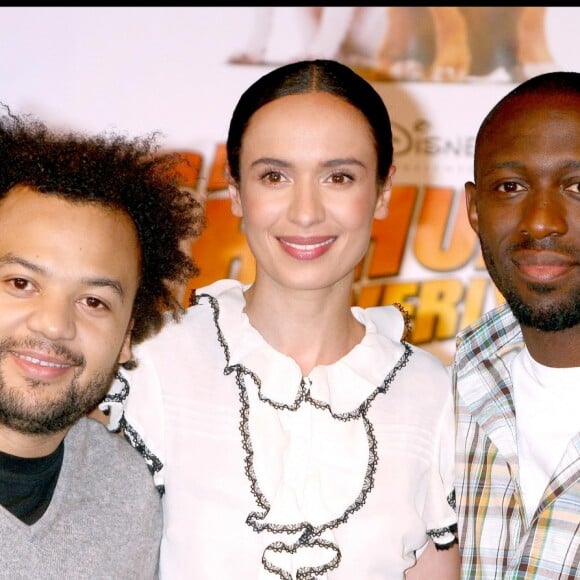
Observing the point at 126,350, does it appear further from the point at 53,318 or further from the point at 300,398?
the point at 300,398

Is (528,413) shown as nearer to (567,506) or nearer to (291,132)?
(567,506)

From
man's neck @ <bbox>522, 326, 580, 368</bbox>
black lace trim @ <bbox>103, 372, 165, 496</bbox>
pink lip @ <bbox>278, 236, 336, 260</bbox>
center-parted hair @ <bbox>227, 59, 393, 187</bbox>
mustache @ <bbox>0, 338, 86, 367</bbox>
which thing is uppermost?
center-parted hair @ <bbox>227, 59, 393, 187</bbox>

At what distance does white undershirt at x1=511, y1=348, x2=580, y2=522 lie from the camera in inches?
84.7

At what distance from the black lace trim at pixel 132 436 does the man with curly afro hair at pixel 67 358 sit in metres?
0.02

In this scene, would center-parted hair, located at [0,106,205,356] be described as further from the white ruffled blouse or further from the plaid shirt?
the plaid shirt

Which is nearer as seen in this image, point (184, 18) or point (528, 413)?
point (528, 413)

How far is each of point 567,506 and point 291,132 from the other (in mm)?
1074

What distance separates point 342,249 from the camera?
7.14 ft

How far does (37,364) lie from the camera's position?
196 centimetres

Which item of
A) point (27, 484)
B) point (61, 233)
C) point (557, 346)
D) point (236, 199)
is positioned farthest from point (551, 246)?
point (27, 484)

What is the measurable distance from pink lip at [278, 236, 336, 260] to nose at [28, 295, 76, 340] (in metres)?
0.53

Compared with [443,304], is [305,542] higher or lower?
lower

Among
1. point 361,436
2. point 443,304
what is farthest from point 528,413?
point 443,304

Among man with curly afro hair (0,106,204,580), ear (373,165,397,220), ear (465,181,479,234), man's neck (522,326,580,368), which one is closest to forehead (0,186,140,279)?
man with curly afro hair (0,106,204,580)
